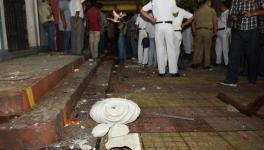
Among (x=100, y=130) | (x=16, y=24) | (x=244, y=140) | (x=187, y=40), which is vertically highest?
(x=16, y=24)

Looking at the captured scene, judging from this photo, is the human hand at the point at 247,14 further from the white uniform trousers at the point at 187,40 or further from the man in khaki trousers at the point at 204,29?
the white uniform trousers at the point at 187,40

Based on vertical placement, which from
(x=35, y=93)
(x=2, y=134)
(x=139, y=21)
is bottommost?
(x=2, y=134)

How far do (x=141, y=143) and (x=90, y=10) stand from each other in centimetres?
774

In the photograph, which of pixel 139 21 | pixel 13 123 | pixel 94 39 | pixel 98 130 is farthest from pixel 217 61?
pixel 13 123

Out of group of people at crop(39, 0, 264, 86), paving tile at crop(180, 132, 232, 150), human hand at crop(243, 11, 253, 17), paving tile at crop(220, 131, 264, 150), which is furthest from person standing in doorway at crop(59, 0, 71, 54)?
paving tile at crop(220, 131, 264, 150)

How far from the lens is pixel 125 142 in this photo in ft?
9.64

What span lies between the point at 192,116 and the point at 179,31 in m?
4.66

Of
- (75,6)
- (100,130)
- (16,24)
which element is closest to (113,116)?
(100,130)

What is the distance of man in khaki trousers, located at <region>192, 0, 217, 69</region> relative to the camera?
29.2 ft

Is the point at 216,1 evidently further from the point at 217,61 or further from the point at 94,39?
the point at 94,39

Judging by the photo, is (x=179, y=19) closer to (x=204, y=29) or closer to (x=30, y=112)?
(x=204, y=29)

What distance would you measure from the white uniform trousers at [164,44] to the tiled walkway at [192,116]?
41.8 inches

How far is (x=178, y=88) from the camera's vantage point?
5.91 metres

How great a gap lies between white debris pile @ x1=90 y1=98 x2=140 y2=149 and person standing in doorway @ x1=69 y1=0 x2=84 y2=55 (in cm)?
588
